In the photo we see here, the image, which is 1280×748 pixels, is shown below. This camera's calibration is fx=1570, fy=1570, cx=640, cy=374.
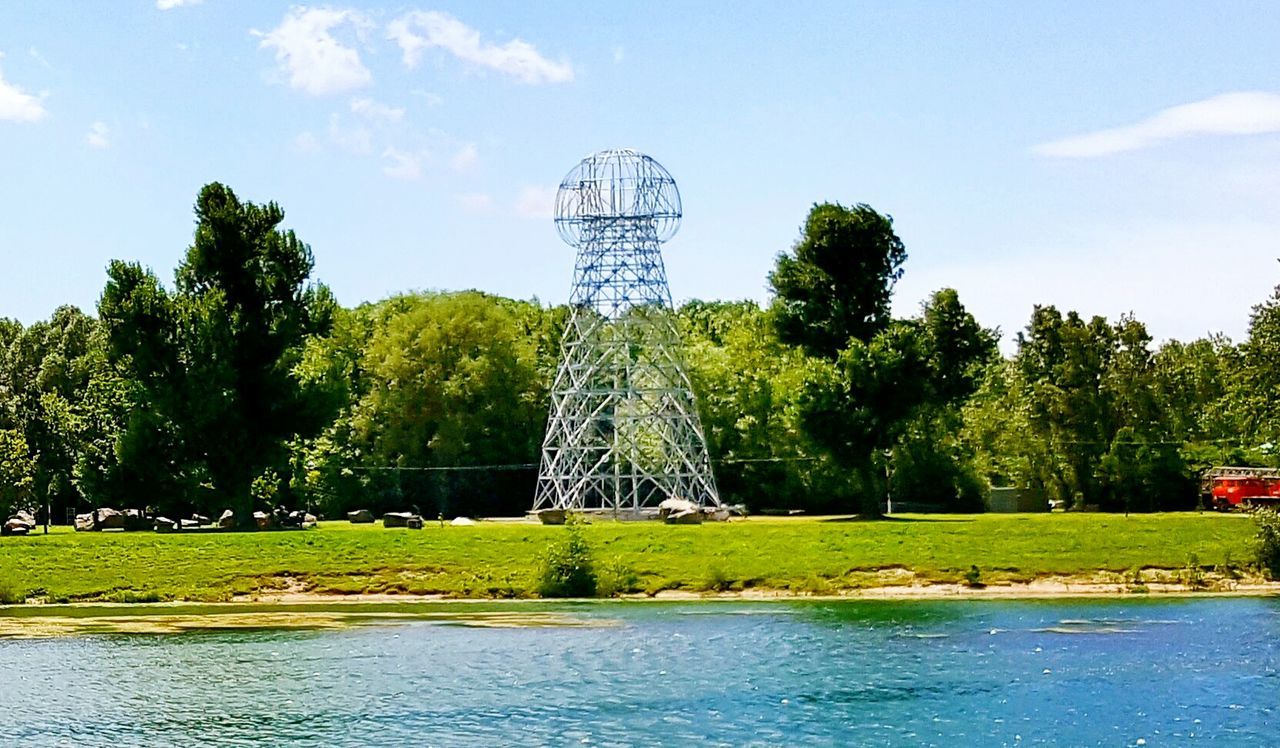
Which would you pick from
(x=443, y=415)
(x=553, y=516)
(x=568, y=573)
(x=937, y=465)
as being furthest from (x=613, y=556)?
(x=443, y=415)

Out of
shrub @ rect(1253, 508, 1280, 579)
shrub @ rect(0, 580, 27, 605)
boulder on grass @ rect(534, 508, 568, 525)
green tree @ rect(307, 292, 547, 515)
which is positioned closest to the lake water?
shrub @ rect(1253, 508, 1280, 579)

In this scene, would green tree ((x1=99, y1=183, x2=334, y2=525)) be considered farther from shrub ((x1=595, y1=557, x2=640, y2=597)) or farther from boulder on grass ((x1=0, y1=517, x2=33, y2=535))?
shrub ((x1=595, y1=557, x2=640, y2=597))

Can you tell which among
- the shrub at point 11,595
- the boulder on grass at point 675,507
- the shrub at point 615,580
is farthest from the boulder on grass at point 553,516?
the shrub at point 11,595

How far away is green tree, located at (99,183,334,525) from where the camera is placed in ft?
205

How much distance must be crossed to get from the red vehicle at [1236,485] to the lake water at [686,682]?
2984 cm

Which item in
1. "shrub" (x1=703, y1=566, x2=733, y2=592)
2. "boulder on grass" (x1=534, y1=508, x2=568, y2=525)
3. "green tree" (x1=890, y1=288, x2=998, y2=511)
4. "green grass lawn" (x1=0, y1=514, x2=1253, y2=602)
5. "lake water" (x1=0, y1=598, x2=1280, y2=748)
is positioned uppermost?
"green tree" (x1=890, y1=288, x2=998, y2=511)

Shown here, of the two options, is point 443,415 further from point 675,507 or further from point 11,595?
point 11,595

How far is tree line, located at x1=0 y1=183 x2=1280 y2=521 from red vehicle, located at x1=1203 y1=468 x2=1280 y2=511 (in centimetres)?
148

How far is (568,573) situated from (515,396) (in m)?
46.5

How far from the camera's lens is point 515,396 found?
96.1 meters

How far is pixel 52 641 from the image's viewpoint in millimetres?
39719

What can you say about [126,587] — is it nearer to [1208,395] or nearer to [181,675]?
[181,675]

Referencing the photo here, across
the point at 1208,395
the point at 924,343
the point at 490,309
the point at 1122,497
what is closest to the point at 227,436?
the point at 924,343

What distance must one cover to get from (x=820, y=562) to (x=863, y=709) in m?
23.7
